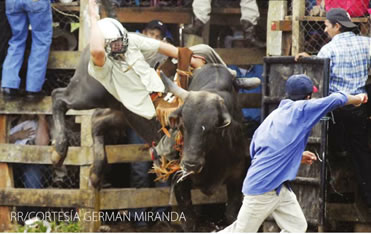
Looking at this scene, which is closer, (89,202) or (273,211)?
(273,211)

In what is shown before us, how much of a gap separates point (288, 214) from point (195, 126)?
2.30 metres

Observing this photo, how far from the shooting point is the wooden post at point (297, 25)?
12.1m

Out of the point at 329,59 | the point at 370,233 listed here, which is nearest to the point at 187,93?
the point at 329,59

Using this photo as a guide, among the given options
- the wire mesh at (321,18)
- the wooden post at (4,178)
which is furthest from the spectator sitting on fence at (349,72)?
the wooden post at (4,178)

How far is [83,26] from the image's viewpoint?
1312 centimetres

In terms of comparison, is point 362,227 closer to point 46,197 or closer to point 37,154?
point 46,197

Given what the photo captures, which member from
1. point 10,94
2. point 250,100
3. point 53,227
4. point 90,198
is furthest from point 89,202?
point 250,100

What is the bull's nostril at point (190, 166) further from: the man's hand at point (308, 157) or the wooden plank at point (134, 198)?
the wooden plank at point (134, 198)

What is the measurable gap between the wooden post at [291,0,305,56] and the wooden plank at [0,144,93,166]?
9.98 ft

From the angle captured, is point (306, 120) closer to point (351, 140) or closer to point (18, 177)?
point (351, 140)

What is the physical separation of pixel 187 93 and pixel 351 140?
1934 millimetres

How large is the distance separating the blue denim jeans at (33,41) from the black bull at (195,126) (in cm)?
50

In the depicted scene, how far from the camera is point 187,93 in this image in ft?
37.7

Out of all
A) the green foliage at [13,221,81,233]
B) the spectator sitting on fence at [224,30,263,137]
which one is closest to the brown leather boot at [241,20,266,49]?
the spectator sitting on fence at [224,30,263,137]
